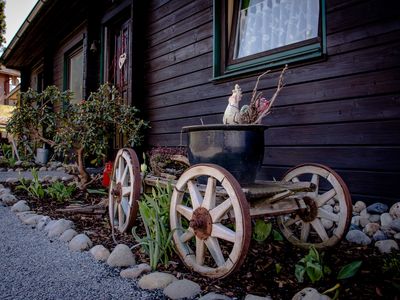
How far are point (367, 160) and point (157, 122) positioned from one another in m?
2.77

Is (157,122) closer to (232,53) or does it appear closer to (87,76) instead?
(232,53)

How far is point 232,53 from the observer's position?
10.5 ft

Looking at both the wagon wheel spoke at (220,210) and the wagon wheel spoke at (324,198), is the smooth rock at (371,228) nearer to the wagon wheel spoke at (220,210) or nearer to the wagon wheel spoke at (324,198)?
the wagon wheel spoke at (324,198)

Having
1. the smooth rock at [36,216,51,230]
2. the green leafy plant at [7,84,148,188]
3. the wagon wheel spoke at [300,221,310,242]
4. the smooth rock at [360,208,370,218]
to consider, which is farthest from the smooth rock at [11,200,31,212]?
the smooth rock at [360,208,370,218]

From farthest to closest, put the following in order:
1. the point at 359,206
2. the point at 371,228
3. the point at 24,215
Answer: the point at 24,215
the point at 359,206
the point at 371,228

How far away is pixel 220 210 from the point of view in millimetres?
1315

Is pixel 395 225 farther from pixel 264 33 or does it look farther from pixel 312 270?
pixel 264 33

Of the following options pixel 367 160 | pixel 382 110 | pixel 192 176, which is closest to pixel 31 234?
pixel 192 176

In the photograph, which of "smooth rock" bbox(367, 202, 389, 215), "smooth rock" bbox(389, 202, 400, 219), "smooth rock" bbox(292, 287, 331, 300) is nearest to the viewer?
"smooth rock" bbox(292, 287, 331, 300)

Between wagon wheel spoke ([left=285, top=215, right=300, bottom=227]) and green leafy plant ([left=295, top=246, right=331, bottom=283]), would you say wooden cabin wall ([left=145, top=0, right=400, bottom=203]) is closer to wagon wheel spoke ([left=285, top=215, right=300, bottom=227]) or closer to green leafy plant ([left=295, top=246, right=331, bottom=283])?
wagon wheel spoke ([left=285, top=215, right=300, bottom=227])

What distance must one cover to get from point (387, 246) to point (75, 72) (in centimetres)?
718

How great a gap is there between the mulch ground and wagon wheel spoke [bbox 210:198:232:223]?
271 mm

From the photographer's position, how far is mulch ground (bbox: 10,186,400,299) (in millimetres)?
1254

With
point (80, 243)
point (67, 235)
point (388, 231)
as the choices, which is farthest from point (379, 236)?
point (67, 235)
